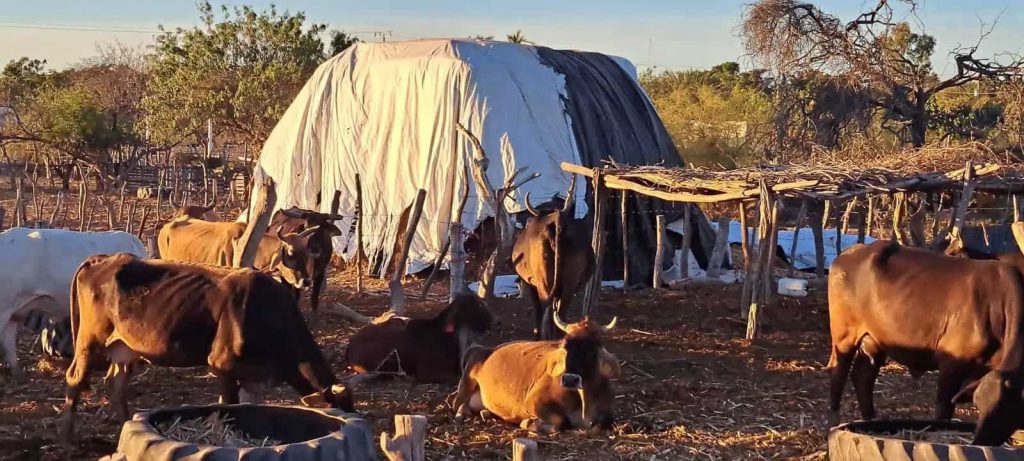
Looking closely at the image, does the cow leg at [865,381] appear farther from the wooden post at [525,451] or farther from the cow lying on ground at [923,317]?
the wooden post at [525,451]

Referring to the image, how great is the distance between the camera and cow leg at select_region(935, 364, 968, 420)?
6.85 metres

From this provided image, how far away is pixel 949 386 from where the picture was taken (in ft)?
22.6

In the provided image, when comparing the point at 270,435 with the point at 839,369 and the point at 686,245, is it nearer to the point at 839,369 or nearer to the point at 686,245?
the point at 839,369

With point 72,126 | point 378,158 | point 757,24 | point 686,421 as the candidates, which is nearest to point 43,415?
point 686,421

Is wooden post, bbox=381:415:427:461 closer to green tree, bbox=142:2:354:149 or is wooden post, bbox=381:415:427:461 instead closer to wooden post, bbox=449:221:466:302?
wooden post, bbox=449:221:466:302

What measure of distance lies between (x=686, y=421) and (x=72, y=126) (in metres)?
26.6

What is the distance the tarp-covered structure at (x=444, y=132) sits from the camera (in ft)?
54.3

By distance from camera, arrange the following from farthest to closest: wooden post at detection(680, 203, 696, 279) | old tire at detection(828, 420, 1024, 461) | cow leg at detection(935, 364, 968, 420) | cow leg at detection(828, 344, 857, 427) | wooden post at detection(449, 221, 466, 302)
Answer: wooden post at detection(680, 203, 696, 279), wooden post at detection(449, 221, 466, 302), cow leg at detection(828, 344, 857, 427), cow leg at detection(935, 364, 968, 420), old tire at detection(828, 420, 1024, 461)

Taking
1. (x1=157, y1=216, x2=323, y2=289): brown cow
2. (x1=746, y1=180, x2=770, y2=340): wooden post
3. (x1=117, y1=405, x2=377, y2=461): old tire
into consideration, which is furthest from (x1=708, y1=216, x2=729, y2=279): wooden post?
(x1=117, y1=405, x2=377, y2=461): old tire

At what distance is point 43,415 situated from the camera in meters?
7.84

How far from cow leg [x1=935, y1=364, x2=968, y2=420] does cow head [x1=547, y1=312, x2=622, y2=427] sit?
2.03 metres

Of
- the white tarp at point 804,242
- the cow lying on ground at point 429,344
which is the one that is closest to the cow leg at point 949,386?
the cow lying on ground at point 429,344

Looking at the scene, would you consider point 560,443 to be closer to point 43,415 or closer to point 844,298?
point 844,298

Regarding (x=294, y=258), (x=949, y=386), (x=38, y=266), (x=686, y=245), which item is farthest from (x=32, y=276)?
(x=686, y=245)
